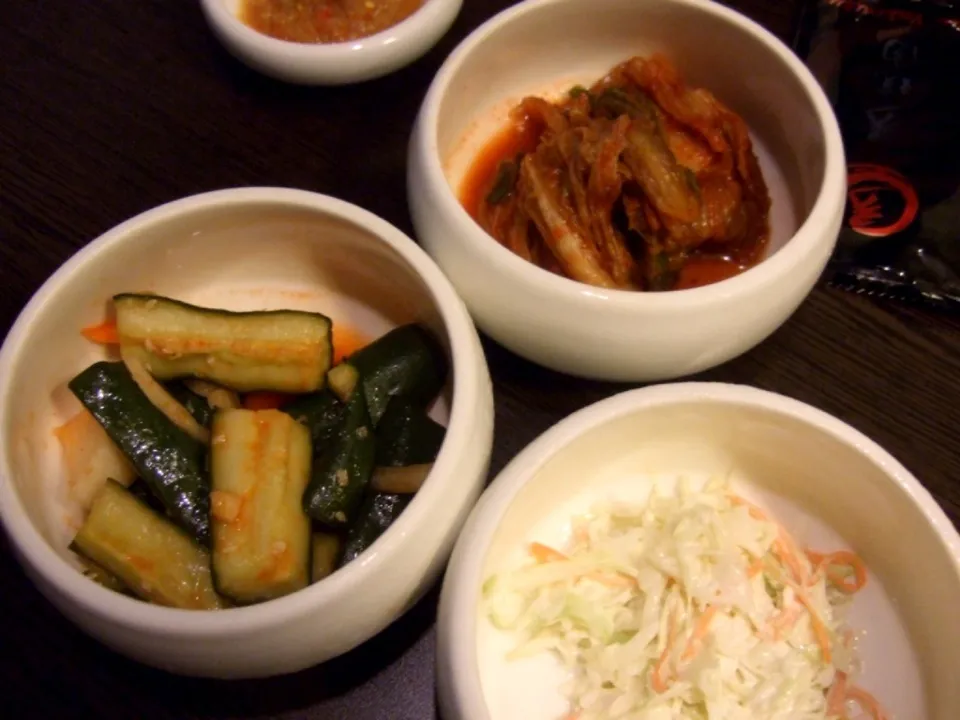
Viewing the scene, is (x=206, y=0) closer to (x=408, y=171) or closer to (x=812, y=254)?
(x=408, y=171)

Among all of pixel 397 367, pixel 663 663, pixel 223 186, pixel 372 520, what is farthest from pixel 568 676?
pixel 223 186

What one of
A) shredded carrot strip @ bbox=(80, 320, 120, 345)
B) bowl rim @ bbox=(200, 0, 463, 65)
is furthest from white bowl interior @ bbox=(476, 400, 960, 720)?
bowl rim @ bbox=(200, 0, 463, 65)

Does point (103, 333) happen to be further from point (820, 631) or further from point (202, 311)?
point (820, 631)

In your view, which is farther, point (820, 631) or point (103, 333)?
point (103, 333)

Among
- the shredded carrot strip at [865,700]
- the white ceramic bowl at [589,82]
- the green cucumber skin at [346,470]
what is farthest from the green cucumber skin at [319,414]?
the shredded carrot strip at [865,700]

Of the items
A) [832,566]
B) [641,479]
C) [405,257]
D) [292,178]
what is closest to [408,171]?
[405,257]

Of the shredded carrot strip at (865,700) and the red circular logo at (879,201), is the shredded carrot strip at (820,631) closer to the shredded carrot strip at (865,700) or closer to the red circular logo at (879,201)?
the shredded carrot strip at (865,700)
